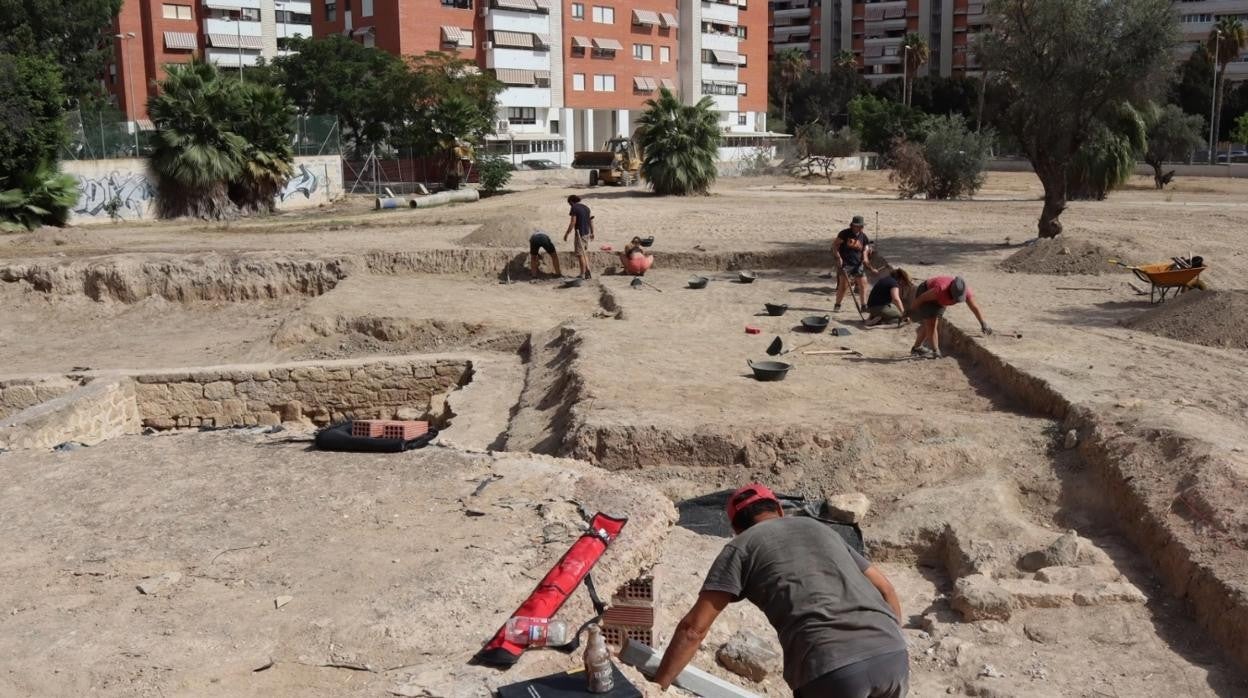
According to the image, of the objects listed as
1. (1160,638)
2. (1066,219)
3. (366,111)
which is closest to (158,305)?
(1160,638)

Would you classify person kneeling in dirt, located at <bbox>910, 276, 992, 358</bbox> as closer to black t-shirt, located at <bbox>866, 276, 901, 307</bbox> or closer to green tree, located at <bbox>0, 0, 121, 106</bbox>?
black t-shirt, located at <bbox>866, 276, 901, 307</bbox>

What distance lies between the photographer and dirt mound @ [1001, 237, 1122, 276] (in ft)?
64.4

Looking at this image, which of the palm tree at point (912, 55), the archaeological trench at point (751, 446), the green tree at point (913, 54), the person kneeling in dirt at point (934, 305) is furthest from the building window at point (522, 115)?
the person kneeling in dirt at point (934, 305)

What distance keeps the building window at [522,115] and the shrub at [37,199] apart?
30.0 meters

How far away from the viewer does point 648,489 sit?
26.9 ft

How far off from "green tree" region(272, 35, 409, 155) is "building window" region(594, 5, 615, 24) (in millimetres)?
15457

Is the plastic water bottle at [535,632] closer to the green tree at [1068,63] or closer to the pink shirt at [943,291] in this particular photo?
the pink shirt at [943,291]

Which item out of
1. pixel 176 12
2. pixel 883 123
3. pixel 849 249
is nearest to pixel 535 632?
pixel 849 249

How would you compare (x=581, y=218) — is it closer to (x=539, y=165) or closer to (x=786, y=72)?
(x=539, y=165)

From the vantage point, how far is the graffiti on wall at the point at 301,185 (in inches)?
1459

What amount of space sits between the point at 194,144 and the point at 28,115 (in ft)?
15.1

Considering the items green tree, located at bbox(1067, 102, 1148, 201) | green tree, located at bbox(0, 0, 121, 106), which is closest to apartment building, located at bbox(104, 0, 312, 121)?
green tree, located at bbox(0, 0, 121, 106)

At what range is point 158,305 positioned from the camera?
20672 millimetres

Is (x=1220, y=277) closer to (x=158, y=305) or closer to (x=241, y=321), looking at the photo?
(x=241, y=321)
